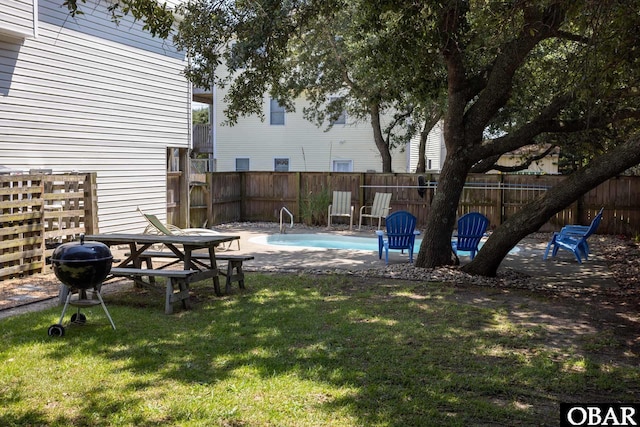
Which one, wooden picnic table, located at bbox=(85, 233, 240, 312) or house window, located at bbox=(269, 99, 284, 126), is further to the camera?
house window, located at bbox=(269, 99, 284, 126)

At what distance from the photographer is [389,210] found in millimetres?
17531

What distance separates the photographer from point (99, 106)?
12.6 meters

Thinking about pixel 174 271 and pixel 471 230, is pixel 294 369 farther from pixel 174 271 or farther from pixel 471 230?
pixel 471 230

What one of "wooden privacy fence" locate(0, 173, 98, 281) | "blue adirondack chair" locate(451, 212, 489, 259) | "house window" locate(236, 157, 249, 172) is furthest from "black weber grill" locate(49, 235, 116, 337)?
"house window" locate(236, 157, 249, 172)

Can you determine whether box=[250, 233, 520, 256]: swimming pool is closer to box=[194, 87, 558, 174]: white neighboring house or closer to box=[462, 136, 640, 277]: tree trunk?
box=[462, 136, 640, 277]: tree trunk

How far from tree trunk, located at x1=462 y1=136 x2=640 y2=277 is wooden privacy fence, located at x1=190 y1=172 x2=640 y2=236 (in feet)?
23.3

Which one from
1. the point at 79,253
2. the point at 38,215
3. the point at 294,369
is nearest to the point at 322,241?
the point at 38,215

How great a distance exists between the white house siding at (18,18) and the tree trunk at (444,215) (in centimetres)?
718

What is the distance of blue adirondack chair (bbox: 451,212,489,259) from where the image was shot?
428 inches

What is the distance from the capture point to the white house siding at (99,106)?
10859mm

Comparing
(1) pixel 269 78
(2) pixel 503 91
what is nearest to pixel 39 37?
(1) pixel 269 78

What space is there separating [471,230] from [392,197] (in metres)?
7.00

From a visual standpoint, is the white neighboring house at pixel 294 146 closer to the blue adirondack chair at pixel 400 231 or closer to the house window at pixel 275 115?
the house window at pixel 275 115

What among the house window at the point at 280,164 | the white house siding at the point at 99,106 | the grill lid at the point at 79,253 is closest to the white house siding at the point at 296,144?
the house window at the point at 280,164
